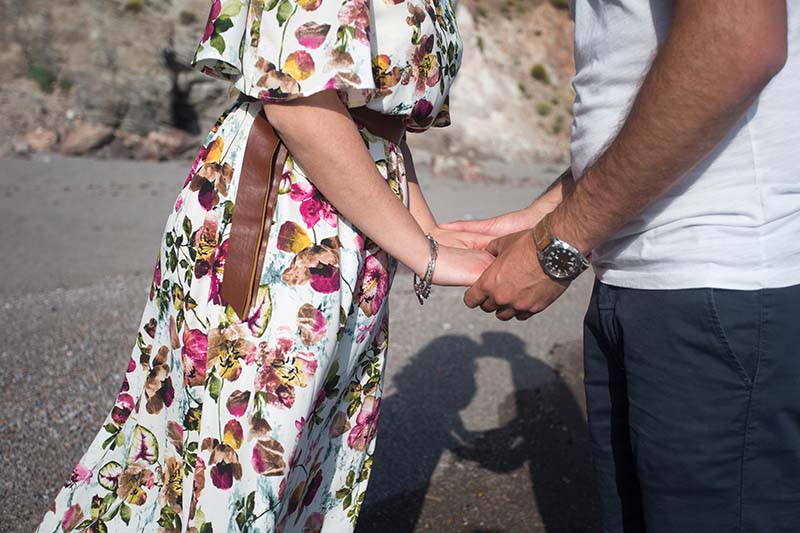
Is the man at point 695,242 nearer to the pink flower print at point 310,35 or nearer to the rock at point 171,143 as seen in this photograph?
the pink flower print at point 310,35

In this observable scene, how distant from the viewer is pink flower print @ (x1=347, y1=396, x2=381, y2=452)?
66.0 inches

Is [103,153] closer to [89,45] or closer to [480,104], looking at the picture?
[89,45]

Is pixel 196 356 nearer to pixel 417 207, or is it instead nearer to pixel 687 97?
pixel 417 207

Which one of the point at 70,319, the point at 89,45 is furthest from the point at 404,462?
the point at 89,45

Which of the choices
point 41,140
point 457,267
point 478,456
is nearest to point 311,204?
point 457,267

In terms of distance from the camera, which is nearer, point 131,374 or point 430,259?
point 430,259

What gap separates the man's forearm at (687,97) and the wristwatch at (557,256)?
9cm

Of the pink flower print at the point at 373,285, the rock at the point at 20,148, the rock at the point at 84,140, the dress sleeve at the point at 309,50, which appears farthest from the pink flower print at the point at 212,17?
the rock at the point at 84,140

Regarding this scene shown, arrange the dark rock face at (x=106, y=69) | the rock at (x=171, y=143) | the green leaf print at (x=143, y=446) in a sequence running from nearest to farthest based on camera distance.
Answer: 1. the green leaf print at (x=143, y=446)
2. the rock at (x=171, y=143)
3. the dark rock face at (x=106, y=69)

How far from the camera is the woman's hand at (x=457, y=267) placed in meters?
1.47

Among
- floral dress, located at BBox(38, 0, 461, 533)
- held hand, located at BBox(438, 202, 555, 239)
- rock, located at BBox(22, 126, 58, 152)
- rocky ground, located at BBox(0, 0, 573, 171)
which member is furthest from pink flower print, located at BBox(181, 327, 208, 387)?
rock, located at BBox(22, 126, 58, 152)

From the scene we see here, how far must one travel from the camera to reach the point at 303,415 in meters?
1.35

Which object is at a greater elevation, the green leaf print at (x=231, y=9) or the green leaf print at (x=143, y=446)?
the green leaf print at (x=231, y=9)

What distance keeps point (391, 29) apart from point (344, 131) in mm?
248
